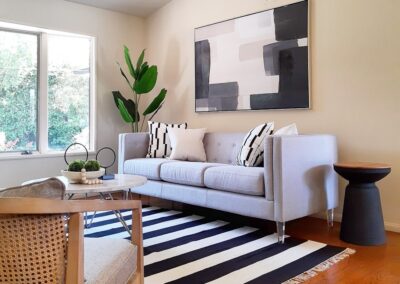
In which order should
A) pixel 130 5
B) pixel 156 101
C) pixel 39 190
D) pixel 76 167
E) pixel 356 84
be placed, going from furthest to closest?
pixel 130 5 → pixel 156 101 → pixel 356 84 → pixel 76 167 → pixel 39 190

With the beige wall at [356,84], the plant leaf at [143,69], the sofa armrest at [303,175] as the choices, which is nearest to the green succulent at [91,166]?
the sofa armrest at [303,175]

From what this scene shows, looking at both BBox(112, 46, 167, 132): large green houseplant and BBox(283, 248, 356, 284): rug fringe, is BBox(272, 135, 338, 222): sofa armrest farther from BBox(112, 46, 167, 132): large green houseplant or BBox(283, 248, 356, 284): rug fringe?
BBox(112, 46, 167, 132): large green houseplant

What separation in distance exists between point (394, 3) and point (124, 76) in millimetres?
3023

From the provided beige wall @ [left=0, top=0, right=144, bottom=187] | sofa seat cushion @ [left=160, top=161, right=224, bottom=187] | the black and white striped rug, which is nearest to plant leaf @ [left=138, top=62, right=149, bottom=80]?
beige wall @ [left=0, top=0, right=144, bottom=187]

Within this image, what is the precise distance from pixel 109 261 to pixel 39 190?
39 cm

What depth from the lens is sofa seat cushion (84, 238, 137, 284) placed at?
1125 mm

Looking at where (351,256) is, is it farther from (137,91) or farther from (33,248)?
(137,91)

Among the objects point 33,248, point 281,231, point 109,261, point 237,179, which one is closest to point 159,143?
point 237,179

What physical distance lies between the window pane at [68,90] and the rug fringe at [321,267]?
3.25m

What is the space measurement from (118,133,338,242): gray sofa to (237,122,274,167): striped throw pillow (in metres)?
0.13

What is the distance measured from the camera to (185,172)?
309 cm

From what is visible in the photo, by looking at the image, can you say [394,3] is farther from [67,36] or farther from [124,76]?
[67,36]

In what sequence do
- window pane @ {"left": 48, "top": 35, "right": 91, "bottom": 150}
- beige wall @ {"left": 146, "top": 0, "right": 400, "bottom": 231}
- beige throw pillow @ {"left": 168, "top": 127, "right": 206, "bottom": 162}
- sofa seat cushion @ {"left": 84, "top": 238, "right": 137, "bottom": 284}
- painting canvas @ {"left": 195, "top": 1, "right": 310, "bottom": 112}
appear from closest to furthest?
sofa seat cushion @ {"left": 84, "top": 238, "right": 137, "bottom": 284} < beige wall @ {"left": 146, "top": 0, "right": 400, "bottom": 231} < painting canvas @ {"left": 195, "top": 1, "right": 310, "bottom": 112} < beige throw pillow @ {"left": 168, "top": 127, "right": 206, "bottom": 162} < window pane @ {"left": 48, "top": 35, "right": 91, "bottom": 150}

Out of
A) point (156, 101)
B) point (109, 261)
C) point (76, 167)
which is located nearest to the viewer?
point (109, 261)
